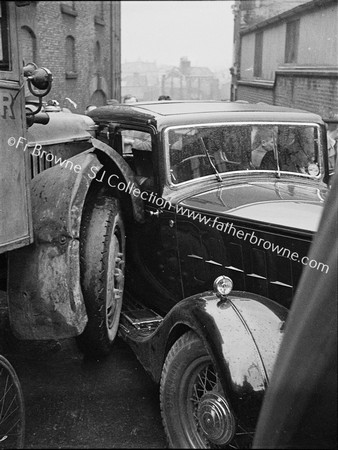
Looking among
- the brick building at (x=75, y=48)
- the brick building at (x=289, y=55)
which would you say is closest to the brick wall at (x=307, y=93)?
the brick building at (x=289, y=55)

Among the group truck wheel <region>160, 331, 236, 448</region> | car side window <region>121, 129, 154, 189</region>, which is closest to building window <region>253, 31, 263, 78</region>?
car side window <region>121, 129, 154, 189</region>

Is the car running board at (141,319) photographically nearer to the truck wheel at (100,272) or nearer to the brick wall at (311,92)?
the truck wheel at (100,272)

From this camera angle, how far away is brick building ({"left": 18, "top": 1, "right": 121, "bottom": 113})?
9344 millimetres

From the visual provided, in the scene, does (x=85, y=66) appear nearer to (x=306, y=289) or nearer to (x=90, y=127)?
(x=90, y=127)

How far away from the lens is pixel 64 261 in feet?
9.29

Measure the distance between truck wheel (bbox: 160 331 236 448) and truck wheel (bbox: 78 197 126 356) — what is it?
0.69 meters

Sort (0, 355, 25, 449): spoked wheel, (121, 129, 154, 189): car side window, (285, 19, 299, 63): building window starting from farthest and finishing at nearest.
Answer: (285, 19, 299, 63): building window, (121, 129, 154, 189): car side window, (0, 355, 25, 449): spoked wheel

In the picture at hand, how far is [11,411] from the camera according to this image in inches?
104

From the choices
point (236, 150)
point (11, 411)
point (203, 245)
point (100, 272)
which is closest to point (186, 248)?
point (203, 245)

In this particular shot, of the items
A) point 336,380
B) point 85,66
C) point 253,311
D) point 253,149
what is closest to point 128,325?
point 253,311

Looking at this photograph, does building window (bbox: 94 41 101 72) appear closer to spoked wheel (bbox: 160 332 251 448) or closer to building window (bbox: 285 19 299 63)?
building window (bbox: 285 19 299 63)

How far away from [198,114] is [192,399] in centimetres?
191

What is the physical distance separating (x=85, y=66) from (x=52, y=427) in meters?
10.7

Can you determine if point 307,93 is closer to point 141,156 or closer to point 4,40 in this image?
point 141,156
